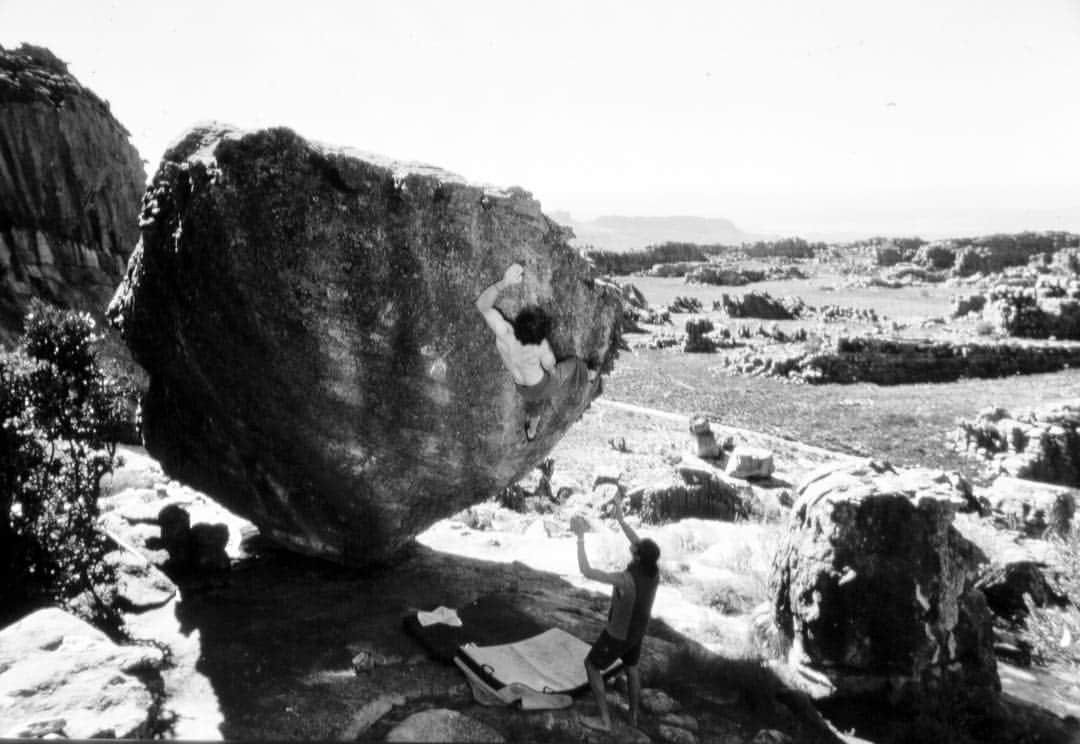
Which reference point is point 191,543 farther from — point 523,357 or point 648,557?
point 648,557

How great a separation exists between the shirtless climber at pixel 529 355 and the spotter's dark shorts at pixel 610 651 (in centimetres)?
253

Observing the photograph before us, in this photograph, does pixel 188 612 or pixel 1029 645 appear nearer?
pixel 188 612

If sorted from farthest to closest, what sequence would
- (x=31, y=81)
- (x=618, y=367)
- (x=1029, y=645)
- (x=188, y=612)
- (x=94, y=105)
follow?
(x=618, y=367) → (x=94, y=105) → (x=31, y=81) → (x=1029, y=645) → (x=188, y=612)

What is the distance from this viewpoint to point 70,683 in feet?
17.5

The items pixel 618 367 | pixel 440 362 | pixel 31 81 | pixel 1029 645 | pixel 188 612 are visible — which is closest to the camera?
pixel 440 362

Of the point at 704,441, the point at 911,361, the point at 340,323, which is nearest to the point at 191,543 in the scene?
the point at 340,323

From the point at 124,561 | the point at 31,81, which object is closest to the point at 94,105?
the point at 31,81

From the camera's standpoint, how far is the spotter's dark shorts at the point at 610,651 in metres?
6.32

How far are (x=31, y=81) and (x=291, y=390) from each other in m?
19.5

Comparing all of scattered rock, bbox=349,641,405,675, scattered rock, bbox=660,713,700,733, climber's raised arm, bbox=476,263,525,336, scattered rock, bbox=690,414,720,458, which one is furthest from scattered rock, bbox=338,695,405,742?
scattered rock, bbox=690,414,720,458

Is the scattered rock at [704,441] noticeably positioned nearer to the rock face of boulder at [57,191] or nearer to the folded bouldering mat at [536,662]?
the folded bouldering mat at [536,662]

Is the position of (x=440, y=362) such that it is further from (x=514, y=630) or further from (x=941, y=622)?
(x=941, y=622)

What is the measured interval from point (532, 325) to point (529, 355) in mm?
306

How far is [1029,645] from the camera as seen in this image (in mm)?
9367
